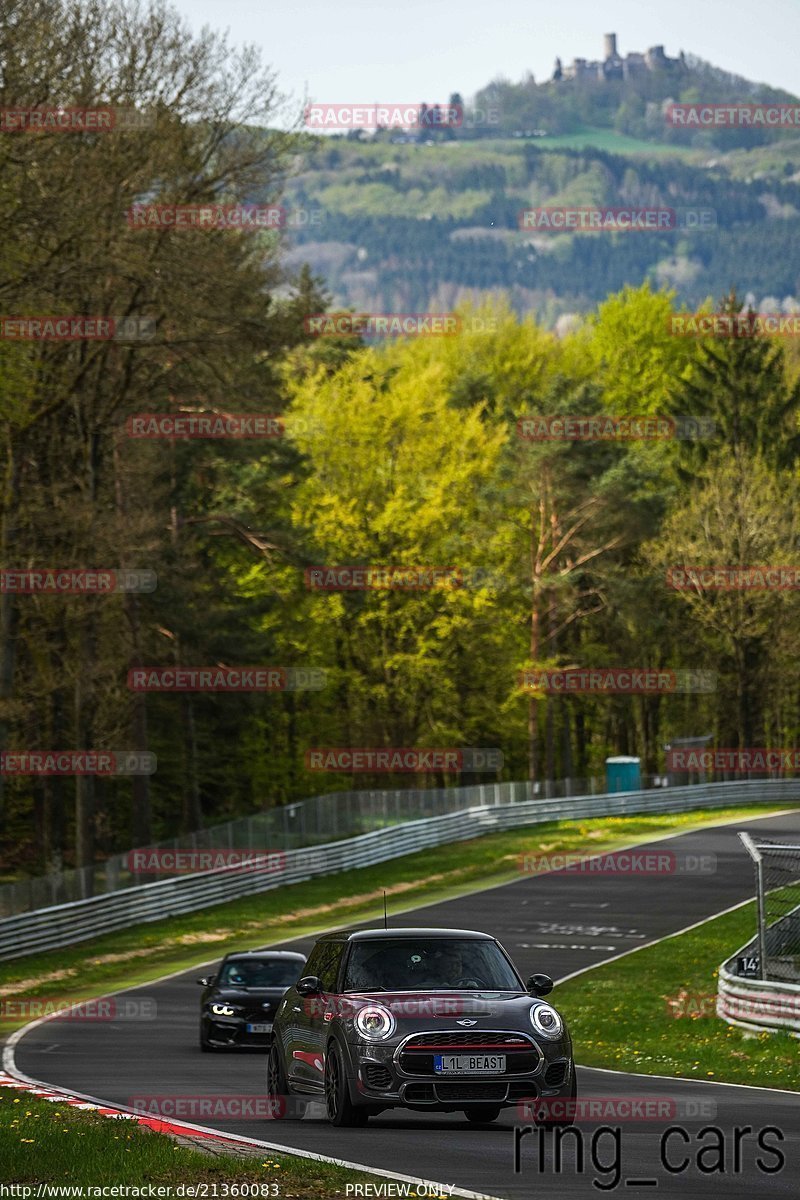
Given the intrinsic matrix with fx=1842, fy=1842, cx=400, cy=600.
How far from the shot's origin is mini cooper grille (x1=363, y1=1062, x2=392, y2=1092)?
12.3 m

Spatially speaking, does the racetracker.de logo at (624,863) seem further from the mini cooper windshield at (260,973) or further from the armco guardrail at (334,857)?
the mini cooper windshield at (260,973)

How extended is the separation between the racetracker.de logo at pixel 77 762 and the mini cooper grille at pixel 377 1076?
29530mm

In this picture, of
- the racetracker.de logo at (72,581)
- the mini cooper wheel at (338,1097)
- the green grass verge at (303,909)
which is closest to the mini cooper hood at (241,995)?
the green grass verge at (303,909)

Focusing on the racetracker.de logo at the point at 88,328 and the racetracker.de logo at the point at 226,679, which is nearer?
the racetracker.de logo at the point at 88,328

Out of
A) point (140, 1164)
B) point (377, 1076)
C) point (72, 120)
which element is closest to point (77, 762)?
point (72, 120)

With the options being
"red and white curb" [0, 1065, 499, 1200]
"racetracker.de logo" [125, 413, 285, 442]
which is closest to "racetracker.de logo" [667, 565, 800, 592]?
"racetracker.de logo" [125, 413, 285, 442]

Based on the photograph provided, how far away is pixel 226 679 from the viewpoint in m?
59.1

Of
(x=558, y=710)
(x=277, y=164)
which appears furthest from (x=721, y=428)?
(x=277, y=164)

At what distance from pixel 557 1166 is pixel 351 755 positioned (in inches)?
2378

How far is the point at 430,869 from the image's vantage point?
50.1 m

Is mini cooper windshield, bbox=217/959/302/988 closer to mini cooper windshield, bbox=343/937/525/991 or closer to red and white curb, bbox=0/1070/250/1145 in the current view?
red and white curb, bbox=0/1070/250/1145

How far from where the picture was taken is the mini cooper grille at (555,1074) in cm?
1233

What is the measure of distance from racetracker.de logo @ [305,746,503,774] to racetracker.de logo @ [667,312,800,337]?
71.1ft

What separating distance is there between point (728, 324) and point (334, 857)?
1552 inches
